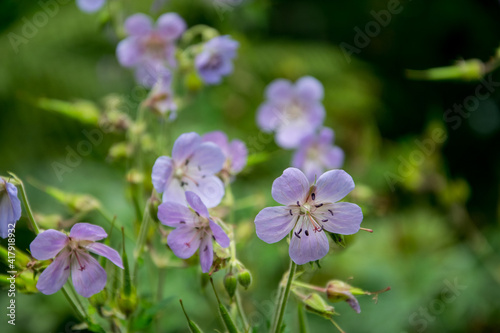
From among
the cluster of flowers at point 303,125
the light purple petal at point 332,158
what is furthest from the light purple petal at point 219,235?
the light purple petal at point 332,158

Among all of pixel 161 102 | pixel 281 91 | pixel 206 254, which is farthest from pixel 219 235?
pixel 281 91

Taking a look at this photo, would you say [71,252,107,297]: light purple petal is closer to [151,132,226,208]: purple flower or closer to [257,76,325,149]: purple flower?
[151,132,226,208]: purple flower

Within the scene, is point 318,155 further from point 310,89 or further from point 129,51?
point 129,51

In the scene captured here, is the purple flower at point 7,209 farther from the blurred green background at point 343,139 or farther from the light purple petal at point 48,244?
the blurred green background at point 343,139

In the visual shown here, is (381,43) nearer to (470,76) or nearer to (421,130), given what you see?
(421,130)

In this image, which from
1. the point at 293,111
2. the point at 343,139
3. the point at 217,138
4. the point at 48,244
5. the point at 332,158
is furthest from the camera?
the point at 343,139

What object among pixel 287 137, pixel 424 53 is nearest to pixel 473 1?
pixel 424 53
